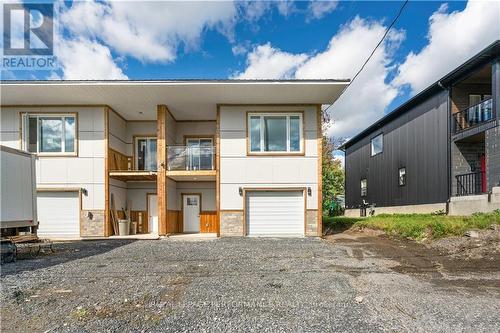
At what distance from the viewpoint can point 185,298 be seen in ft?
16.1

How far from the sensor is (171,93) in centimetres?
1196

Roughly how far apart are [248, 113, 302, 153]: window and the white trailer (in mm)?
7680

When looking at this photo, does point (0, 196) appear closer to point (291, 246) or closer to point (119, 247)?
point (119, 247)

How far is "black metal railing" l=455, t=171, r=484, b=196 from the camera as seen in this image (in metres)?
12.8

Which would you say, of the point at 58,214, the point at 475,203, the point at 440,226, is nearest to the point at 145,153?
the point at 58,214

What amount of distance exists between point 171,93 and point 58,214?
7.12 meters

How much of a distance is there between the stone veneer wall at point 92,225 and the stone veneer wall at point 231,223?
16.8ft

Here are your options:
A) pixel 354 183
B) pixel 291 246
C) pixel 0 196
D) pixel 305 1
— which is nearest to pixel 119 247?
pixel 0 196

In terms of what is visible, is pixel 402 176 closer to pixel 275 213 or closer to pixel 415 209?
pixel 415 209

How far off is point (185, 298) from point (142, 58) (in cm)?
1250

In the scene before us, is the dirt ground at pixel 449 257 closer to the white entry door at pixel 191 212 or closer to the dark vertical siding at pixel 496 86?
the dark vertical siding at pixel 496 86

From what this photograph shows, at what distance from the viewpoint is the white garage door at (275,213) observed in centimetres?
1262

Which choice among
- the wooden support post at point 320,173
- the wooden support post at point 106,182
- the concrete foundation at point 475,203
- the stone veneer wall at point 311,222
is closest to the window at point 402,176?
the concrete foundation at point 475,203

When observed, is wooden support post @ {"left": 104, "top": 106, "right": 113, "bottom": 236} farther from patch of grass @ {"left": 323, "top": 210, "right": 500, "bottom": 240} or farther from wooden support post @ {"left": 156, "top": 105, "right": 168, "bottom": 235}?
patch of grass @ {"left": 323, "top": 210, "right": 500, "bottom": 240}
